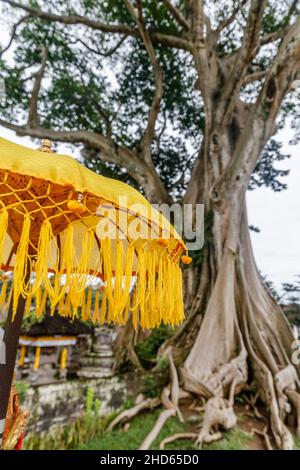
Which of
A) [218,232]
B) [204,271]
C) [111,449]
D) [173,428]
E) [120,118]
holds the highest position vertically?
[120,118]

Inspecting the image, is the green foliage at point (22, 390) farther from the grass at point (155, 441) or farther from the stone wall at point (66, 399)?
the grass at point (155, 441)

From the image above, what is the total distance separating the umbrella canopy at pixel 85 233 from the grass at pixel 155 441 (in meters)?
2.38

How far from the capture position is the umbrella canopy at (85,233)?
35.9 inches

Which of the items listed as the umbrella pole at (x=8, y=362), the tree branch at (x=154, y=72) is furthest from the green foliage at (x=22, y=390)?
the tree branch at (x=154, y=72)

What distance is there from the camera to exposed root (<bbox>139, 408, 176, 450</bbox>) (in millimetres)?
2898

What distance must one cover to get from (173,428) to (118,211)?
298 centimetres

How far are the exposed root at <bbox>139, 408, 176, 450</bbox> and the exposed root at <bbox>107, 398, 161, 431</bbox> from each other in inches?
11.9

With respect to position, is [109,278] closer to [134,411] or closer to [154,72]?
[134,411]

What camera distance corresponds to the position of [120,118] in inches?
282

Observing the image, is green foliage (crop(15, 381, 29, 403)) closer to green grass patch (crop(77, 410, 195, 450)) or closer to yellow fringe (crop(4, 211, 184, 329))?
green grass patch (crop(77, 410, 195, 450))

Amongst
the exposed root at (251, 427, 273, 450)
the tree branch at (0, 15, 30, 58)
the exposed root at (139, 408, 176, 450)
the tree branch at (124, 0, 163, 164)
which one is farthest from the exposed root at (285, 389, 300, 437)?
the tree branch at (0, 15, 30, 58)

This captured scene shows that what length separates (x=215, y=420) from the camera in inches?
120
